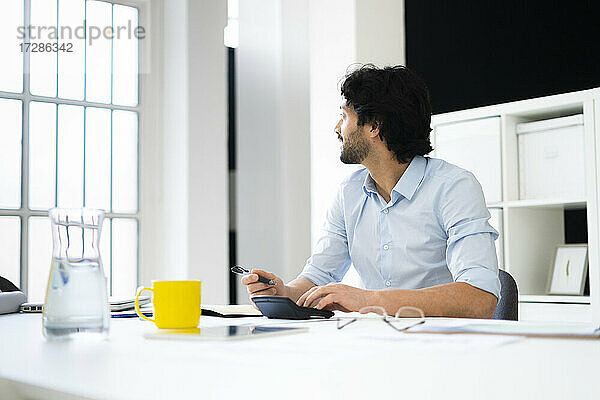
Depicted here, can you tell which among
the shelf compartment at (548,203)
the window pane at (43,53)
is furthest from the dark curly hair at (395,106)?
the window pane at (43,53)

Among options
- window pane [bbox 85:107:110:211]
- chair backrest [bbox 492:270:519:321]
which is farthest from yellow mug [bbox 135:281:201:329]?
window pane [bbox 85:107:110:211]

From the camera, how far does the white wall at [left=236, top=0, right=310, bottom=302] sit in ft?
14.0

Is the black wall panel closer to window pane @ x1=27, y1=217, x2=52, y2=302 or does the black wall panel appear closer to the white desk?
window pane @ x1=27, y1=217, x2=52, y2=302

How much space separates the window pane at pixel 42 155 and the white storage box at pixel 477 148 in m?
1.91

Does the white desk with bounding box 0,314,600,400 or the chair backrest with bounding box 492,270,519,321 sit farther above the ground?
the white desk with bounding box 0,314,600,400

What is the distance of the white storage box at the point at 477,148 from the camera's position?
318cm

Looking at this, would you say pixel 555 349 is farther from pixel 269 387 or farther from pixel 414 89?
pixel 414 89

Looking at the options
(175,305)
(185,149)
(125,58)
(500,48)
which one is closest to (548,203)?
(500,48)

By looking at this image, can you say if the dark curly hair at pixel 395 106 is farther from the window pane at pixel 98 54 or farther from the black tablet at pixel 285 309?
the window pane at pixel 98 54

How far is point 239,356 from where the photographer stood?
81 centimetres

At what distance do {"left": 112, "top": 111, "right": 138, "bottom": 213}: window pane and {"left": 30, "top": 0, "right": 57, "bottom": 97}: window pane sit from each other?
37 centimetres

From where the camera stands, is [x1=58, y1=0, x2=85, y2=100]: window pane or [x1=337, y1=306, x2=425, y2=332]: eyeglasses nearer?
[x1=337, y1=306, x2=425, y2=332]: eyeglasses

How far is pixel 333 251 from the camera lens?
2.36 meters

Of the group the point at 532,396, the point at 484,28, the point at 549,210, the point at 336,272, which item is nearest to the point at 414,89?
the point at 336,272
